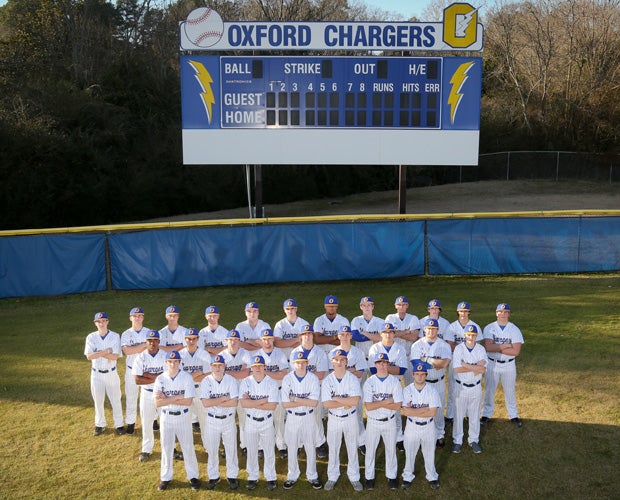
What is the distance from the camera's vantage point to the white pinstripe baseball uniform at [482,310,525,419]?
32.1ft

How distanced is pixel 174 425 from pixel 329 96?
12696mm

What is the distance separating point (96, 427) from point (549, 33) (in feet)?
140

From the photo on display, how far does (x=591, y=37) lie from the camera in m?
42.4

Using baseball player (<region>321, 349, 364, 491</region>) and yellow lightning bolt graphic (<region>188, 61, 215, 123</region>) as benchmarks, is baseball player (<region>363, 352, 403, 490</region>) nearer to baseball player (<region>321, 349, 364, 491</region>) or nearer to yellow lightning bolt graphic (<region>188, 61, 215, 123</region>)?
baseball player (<region>321, 349, 364, 491</region>)

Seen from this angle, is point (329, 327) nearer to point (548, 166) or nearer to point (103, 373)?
point (103, 373)

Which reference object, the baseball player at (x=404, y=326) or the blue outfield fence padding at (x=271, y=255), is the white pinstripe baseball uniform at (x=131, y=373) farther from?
the blue outfield fence padding at (x=271, y=255)

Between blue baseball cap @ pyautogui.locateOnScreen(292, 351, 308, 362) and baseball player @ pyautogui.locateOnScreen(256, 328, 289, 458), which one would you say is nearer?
blue baseball cap @ pyautogui.locateOnScreen(292, 351, 308, 362)

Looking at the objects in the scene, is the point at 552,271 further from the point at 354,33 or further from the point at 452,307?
the point at 354,33

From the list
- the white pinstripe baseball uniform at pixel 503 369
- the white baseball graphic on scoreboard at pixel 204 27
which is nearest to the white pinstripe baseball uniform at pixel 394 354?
the white pinstripe baseball uniform at pixel 503 369

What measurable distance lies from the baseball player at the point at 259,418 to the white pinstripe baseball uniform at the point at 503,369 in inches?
148

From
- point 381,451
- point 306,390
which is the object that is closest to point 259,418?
point 306,390

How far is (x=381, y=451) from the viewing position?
928 cm

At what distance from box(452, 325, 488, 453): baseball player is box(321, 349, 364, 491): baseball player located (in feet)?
5.79

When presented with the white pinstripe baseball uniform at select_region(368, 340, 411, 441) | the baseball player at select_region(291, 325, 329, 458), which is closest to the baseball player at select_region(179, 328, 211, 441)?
the baseball player at select_region(291, 325, 329, 458)
